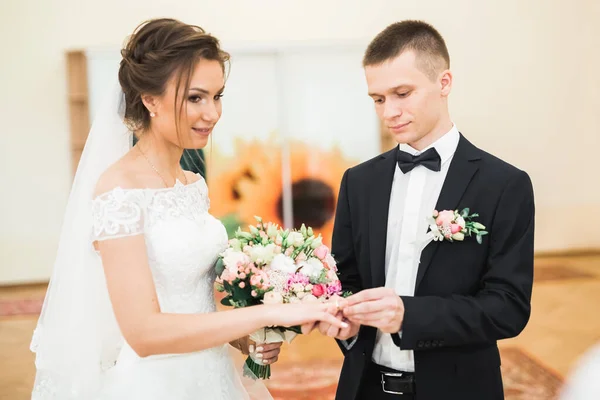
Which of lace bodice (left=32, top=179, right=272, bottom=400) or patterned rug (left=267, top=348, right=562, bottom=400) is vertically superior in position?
lace bodice (left=32, top=179, right=272, bottom=400)

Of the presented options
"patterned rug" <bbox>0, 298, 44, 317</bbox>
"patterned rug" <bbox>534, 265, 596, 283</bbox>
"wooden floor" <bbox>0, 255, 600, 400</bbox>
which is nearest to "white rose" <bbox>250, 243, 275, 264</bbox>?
"wooden floor" <bbox>0, 255, 600, 400</bbox>

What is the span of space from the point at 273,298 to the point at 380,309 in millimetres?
341

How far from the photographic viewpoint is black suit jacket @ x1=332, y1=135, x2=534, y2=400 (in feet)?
6.25

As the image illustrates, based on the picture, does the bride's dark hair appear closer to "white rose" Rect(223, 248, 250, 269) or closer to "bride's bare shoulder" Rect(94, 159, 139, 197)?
"bride's bare shoulder" Rect(94, 159, 139, 197)

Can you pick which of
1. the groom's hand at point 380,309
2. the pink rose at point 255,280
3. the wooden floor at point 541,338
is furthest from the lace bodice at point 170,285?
the wooden floor at point 541,338

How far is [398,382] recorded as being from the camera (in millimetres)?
2033

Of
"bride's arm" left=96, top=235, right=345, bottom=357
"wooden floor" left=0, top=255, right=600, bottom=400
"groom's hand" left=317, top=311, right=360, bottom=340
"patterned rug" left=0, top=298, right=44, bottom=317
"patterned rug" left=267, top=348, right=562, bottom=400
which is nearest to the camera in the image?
"bride's arm" left=96, top=235, right=345, bottom=357

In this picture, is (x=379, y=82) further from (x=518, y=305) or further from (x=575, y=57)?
(x=575, y=57)

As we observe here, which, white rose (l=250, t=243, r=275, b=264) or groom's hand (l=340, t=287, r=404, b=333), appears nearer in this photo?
groom's hand (l=340, t=287, r=404, b=333)

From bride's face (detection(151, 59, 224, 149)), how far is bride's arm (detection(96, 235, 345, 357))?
40cm

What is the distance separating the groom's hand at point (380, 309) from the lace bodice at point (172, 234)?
0.56 metres

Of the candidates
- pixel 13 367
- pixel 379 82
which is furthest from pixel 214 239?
pixel 13 367

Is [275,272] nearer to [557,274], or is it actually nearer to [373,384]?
[373,384]

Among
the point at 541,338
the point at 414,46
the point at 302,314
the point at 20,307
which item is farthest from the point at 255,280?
the point at 20,307
